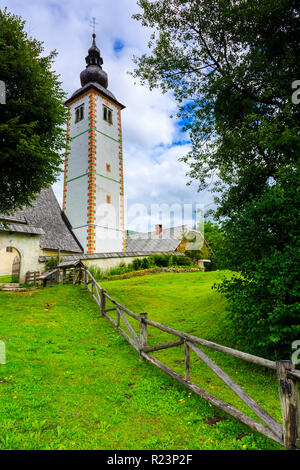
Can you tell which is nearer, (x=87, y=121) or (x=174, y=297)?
(x=174, y=297)

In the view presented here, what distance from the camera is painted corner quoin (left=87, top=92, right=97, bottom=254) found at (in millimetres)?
26625

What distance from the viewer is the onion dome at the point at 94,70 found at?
33219mm

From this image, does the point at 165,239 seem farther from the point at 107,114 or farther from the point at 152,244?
the point at 107,114

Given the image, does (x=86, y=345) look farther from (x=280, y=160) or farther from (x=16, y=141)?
(x=16, y=141)

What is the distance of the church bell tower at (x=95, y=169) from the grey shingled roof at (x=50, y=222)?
44.4 inches

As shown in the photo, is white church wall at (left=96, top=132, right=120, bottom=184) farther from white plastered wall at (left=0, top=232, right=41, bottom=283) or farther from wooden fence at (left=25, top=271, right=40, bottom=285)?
wooden fence at (left=25, top=271, right=40, bottom=285)

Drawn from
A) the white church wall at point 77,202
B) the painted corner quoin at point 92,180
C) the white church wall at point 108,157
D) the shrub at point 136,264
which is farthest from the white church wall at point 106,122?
the shrub at point 136,264

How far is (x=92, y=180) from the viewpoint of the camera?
2786cm

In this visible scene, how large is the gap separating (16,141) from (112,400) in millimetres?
11186

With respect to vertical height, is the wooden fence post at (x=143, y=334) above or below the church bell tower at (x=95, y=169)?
below

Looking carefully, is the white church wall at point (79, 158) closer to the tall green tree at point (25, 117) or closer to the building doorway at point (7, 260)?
the building doorway at point (7, 260)

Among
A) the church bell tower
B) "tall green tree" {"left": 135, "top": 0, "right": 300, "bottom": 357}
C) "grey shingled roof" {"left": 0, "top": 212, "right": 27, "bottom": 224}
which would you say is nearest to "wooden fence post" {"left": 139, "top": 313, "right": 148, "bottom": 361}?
"tall green tree" {"left": 135, "top": 0, "right": 300, "bottom": 357}

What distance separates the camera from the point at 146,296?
575 inches
